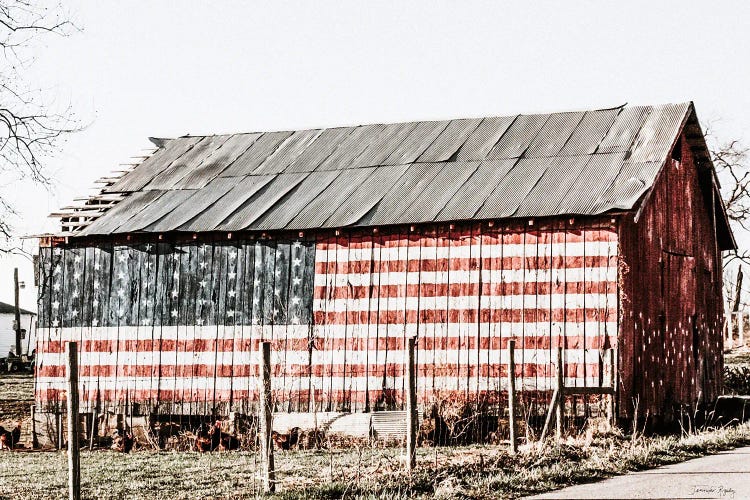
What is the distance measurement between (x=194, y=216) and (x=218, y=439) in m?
5.11

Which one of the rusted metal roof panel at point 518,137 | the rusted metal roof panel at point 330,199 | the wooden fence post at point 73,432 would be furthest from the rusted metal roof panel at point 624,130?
the wooden fence post at point 73,432

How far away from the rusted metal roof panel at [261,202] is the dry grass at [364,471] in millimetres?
5755

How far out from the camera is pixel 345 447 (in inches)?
930

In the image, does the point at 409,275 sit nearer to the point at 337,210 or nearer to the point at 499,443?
the point at 337,210

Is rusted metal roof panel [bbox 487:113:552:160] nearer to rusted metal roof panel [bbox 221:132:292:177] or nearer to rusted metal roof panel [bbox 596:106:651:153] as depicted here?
rusted metal roof panel [bbox 596:106:651:153]

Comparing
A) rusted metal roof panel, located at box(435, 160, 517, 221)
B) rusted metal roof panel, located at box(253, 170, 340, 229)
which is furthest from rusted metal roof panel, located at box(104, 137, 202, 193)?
rusted metal roof panel, located at box(435, 160, 517, 221)

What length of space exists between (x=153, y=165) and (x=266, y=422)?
61.0 ft

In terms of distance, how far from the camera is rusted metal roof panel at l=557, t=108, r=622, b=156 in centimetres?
2592

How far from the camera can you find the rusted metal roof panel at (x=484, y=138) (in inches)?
1063

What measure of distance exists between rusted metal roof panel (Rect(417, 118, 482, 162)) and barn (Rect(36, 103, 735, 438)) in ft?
0.26

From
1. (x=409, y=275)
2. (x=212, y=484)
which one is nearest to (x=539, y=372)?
(x=409, y=275)

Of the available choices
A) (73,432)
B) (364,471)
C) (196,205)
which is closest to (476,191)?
(196,205)

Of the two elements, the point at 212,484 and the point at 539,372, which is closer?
the point at 212,484

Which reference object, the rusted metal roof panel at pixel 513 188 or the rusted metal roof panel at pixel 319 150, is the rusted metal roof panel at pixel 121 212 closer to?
the rusted metal roof panel at pixel 319 150
